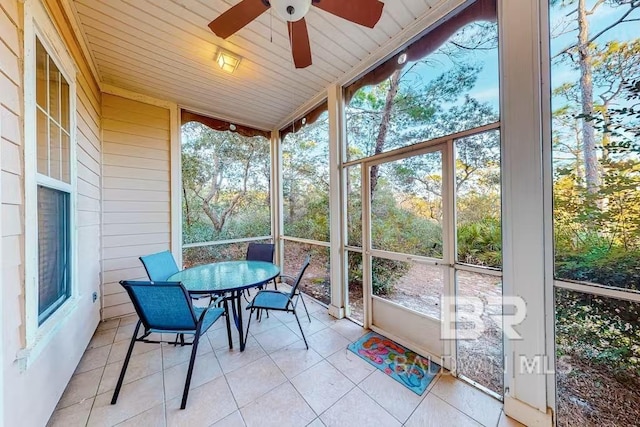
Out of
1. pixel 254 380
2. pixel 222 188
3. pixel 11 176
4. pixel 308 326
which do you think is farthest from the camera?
pixel 222 188

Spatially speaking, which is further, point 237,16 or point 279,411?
point 279,411

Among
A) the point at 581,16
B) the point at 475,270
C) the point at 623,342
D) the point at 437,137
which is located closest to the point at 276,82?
the point at 437,137

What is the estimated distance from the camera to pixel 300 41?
1.63 m

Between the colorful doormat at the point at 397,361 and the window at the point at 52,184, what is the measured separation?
2404 millimetres

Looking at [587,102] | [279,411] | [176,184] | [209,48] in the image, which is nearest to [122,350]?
[279,411]

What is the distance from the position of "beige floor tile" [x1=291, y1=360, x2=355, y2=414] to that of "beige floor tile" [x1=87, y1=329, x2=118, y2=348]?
2088mm

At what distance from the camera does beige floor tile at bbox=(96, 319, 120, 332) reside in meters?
2.71

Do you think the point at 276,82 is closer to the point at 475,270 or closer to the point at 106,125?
the point at 106,125

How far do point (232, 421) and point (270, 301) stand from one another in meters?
1.04

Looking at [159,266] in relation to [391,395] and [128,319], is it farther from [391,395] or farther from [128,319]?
[391,395]

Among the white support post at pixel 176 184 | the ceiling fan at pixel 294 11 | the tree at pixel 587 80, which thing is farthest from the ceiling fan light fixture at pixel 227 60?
the tree at pixel 587 80

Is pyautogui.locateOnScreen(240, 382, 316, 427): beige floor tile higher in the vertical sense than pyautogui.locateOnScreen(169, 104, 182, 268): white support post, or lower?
lower

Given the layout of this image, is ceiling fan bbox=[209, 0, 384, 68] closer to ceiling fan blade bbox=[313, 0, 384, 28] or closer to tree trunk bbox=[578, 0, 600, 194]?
ceiling fan blade bbox=[313, 0, 384, 28]

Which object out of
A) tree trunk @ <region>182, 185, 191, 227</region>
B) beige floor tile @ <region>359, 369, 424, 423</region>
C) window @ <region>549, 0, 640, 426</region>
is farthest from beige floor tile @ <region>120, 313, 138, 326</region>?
window @ <region>549, 0, 640, 426</region>
